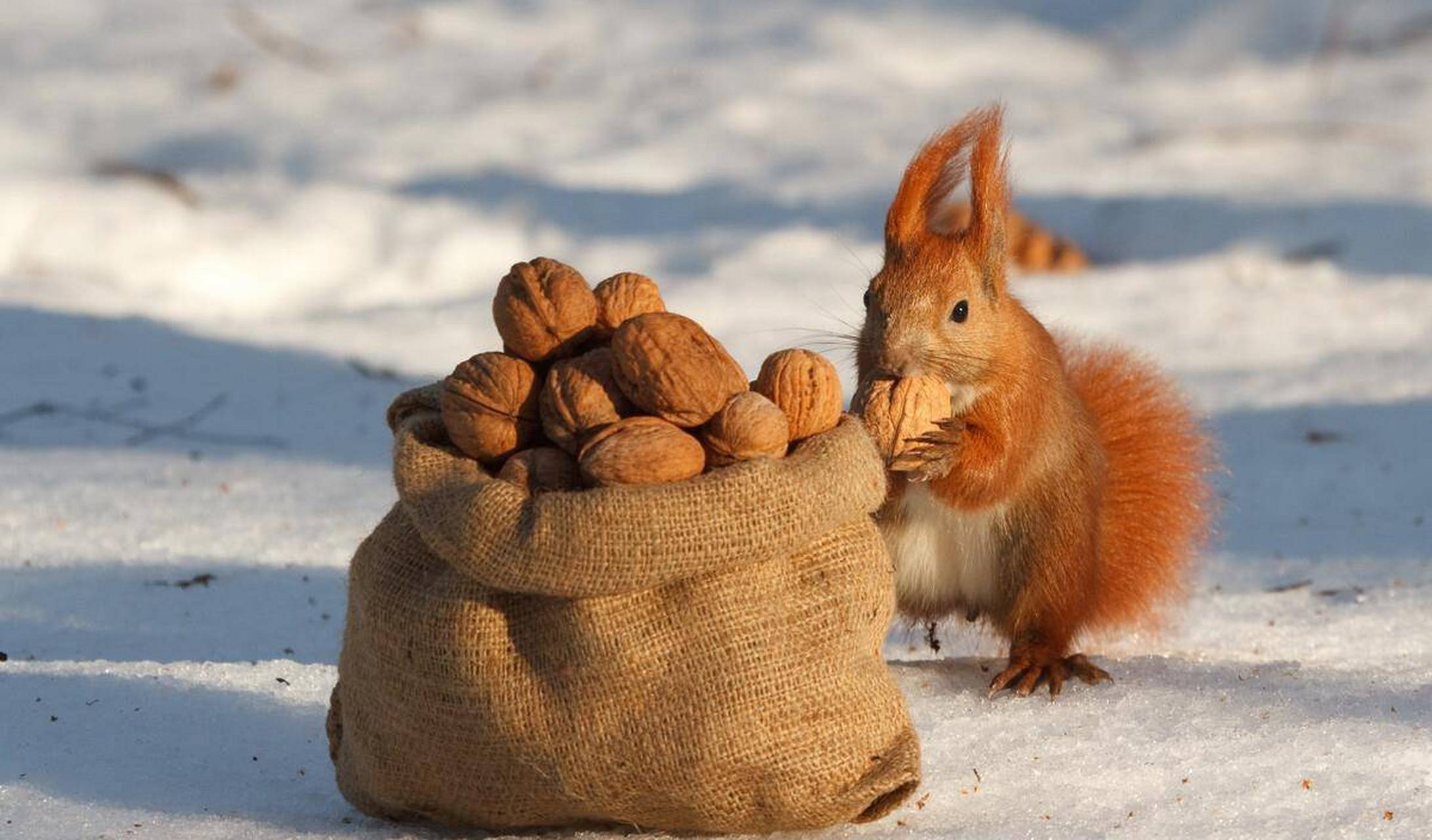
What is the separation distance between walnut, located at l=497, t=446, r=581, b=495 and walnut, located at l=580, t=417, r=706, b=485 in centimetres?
4

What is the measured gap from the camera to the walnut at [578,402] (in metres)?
2.06

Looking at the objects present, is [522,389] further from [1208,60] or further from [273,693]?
[1208,60]

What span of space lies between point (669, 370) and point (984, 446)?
0.84 metres

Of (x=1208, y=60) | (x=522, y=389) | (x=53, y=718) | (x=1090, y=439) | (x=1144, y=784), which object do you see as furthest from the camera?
(x=1208, y=60)

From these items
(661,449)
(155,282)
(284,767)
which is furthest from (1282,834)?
(155,282)

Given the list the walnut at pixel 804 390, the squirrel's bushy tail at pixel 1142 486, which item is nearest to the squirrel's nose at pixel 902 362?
the squirrel's bushy tail at pixel 1142 486

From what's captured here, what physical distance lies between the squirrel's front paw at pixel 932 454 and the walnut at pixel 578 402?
662mm

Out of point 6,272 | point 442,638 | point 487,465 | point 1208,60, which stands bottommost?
point 6,272

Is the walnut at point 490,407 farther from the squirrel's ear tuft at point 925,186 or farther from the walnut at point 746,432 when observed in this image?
the squirrel's ear tuft at point 925,186

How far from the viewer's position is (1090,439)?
2936mm

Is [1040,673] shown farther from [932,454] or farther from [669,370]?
[669,370]

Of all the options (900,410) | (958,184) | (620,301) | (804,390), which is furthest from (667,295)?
(804,390)

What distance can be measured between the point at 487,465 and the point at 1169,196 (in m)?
5.38

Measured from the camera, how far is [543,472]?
2.07 meters
